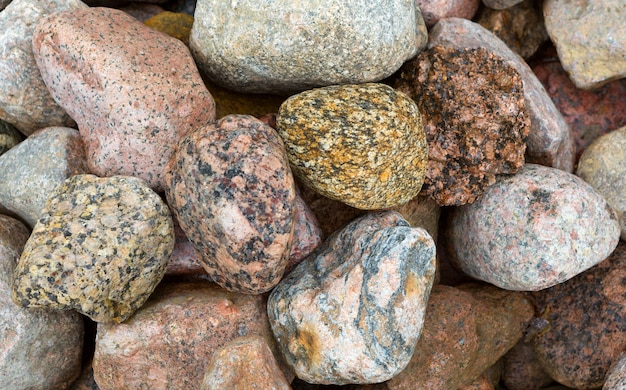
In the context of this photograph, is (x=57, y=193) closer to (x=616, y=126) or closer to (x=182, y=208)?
(x=182, y=208)

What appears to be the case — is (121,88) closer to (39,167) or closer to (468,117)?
(39,167)

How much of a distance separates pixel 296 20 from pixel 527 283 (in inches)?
53.5

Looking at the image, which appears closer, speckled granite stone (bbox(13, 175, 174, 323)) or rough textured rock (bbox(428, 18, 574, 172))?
speckled granite stone (bbox(13, 175, 174, 323))

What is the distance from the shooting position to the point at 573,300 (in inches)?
104

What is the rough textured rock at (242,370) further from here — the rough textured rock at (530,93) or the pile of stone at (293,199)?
the rough textured rock at (530,93)

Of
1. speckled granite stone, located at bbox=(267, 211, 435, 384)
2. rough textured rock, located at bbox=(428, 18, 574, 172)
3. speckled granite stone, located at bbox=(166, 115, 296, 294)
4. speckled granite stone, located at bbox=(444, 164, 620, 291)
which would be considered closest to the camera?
speckled granite stone, located at bbox=(166, 115, 296, 294)

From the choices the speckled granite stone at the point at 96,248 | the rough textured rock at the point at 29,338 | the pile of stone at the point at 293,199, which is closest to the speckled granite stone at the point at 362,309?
the pile of stone at the point at 293,199

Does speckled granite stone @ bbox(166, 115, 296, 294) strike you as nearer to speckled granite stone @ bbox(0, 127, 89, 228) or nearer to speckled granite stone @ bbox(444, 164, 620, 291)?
speckled granite stone @ bbox(0, 127, 89, 228)

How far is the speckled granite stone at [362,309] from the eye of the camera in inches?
81.5

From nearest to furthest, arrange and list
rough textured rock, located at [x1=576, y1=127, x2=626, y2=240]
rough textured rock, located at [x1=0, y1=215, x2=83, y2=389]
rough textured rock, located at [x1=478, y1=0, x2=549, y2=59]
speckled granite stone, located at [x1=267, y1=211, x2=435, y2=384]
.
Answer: speckled granite stone, located at [x1=267, y1=211, x2=435, y2=384], rough textured rock, located at [x1=0, y1=215, x2=83, y2=389], rough textured rock, located at [x1=576, y1=127, x2=626, y2=240], rough textured rock, located at [x1=478, y1=0, x2=549, y2=59]

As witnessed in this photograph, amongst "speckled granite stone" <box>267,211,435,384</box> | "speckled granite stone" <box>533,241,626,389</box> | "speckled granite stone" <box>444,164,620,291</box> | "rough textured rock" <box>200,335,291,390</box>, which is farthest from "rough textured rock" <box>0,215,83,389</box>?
"speckled granite stone" <box>533,241,626,389</box>

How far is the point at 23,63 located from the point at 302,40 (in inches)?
43.5

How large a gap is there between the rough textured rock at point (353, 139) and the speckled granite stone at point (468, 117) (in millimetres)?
191

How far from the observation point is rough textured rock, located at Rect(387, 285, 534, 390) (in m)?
2.37
